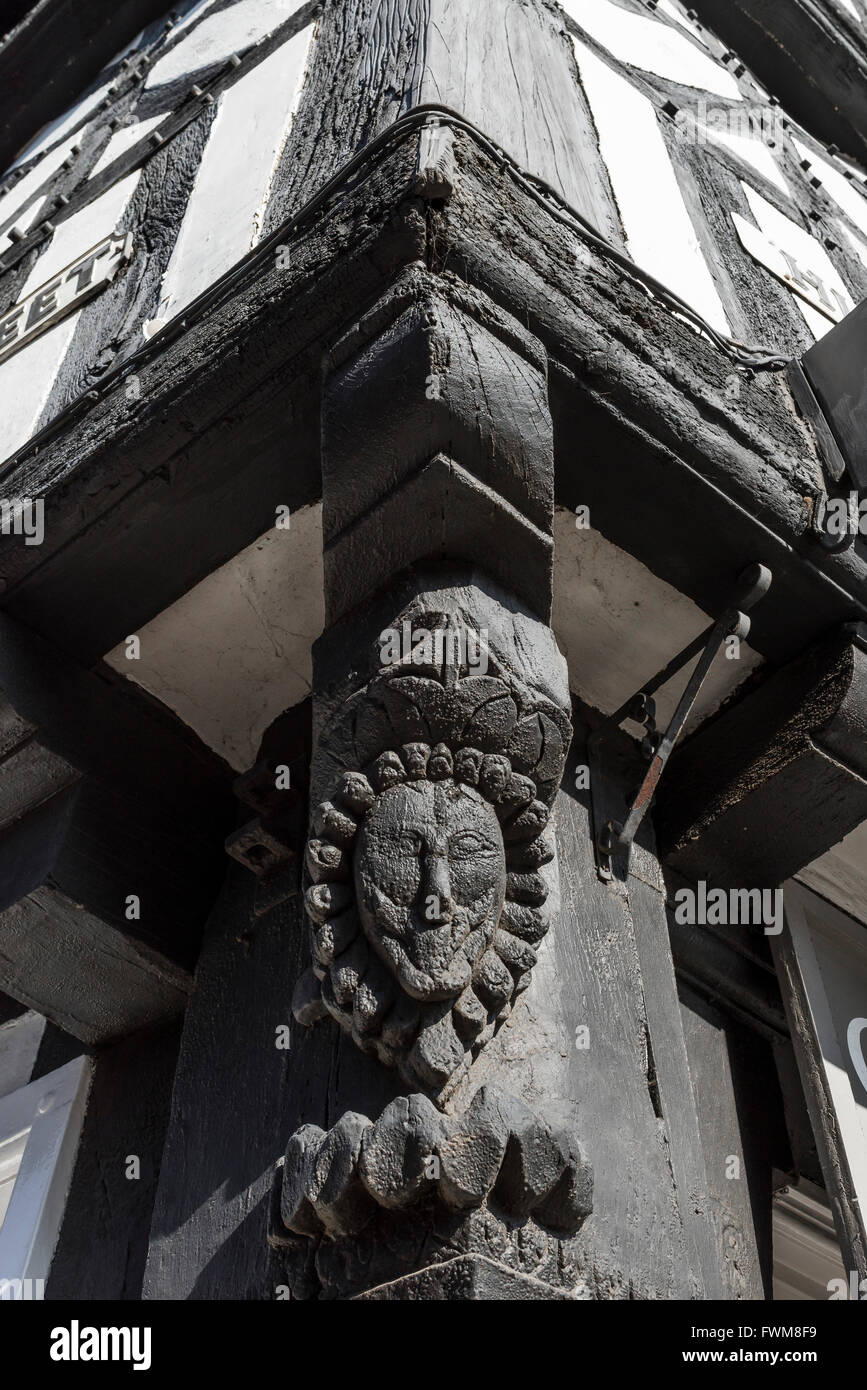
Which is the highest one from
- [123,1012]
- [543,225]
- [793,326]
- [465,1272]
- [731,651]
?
[793,326]

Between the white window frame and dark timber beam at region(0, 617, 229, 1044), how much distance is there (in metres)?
0.16

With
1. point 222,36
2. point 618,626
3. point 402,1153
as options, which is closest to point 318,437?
point 618,626

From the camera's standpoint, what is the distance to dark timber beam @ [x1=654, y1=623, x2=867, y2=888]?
7.59 ft

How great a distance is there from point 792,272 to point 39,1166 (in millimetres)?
2576

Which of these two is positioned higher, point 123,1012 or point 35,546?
point 35,546

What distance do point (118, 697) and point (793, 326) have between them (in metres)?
1.68

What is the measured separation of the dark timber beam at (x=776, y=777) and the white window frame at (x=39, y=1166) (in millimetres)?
1158

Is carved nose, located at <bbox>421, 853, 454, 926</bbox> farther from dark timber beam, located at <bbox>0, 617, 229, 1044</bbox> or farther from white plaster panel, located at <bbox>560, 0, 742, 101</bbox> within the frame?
white plaster panel, located at <bbox>560, 0, 742, 101</bbox>

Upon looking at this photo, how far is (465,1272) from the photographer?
4.90 feet

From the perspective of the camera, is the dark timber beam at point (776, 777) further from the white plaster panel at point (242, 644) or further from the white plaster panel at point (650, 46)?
the white plaster panel at point (650, 46)

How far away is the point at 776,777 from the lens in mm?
2369
